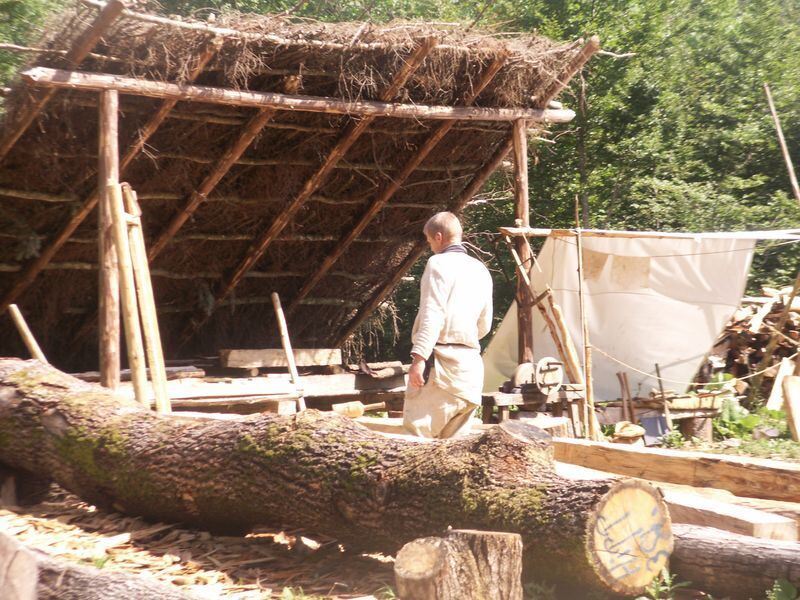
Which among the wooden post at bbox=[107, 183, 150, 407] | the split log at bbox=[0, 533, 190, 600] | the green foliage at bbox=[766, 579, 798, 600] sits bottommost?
the green foliage at bbox=[766, 579, 798, 600]

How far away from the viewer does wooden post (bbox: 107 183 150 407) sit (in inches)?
273

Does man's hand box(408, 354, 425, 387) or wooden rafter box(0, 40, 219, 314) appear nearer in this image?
man's hand box(408, 354, 425, 387)

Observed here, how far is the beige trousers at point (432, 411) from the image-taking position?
6125 mm

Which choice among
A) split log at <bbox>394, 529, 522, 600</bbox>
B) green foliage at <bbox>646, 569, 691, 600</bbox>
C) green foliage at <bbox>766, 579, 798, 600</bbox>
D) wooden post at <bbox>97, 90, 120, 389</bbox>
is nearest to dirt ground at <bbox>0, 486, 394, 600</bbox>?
split log at <bbox>394, 529, 522, 600</bbox>

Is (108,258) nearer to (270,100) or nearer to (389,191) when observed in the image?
(270,100)

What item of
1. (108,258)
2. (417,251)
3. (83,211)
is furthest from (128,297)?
(417,251)

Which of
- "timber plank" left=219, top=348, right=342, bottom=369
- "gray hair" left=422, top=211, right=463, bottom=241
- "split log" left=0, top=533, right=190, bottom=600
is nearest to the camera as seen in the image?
"split log" left=0, top=533, right=190, bottom=600

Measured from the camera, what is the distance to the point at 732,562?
393 centimetres

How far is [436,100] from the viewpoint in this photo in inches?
357

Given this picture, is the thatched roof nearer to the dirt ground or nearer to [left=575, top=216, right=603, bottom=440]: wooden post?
[left=575, top=216, right=603, bottom=440]: wooden post

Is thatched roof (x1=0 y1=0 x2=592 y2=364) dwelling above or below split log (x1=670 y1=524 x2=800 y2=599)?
above

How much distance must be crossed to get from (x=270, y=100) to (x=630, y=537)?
537 centimetres

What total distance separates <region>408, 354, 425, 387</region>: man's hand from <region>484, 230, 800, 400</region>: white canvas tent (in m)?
5.22

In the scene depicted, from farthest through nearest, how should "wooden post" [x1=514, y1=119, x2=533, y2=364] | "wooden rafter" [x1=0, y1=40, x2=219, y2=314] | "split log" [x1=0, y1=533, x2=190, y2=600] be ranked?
"wooden post" [x1=514, y1=119, x2=533, y2=364]
"wooden rafter" [x1=0, y1=40, x2=219, y2=314]
"split log" [x1=0, y1=533, x2=190, y2=600]
